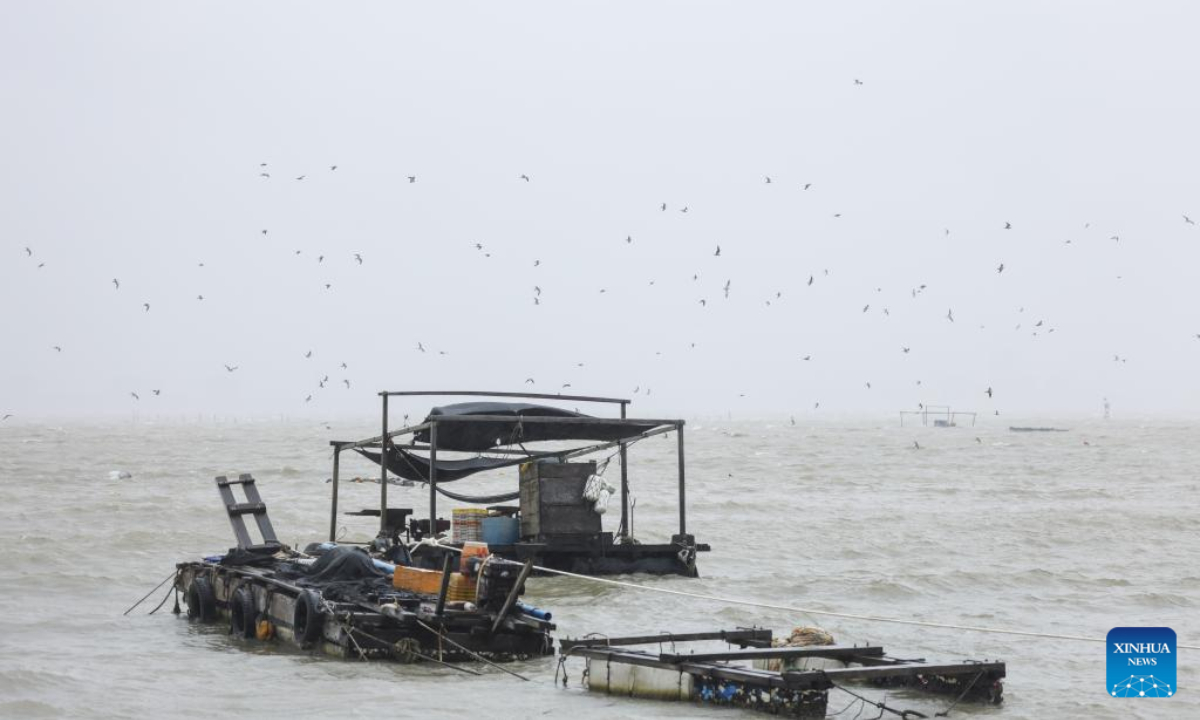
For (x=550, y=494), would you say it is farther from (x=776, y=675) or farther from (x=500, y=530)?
(x=776, y=675)

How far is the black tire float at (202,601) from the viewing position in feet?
57.4

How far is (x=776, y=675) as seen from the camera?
11234 millimetres

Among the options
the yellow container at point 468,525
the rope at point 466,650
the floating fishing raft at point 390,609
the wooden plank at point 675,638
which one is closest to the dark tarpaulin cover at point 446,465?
the yellow container at point 468,525

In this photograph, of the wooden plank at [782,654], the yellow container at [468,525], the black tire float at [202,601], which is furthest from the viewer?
the yellow container at [468,525]

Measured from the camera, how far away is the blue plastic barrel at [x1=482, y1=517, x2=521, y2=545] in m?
20.2

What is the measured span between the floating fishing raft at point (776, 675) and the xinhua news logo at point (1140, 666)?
1502 mm

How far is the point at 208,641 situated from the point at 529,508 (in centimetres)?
564

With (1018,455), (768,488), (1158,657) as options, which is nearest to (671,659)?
(1158,657)

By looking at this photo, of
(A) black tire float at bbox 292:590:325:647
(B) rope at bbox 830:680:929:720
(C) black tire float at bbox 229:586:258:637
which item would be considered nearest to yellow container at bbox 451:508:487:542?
(C) black tire float at bbox 229:586:258:637

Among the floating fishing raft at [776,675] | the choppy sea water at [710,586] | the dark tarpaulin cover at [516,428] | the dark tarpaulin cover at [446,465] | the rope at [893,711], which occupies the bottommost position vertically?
the choppy sea water at [710,586]

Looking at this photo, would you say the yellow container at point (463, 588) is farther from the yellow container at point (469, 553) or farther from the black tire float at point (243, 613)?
the black tire float at point (243, 613)

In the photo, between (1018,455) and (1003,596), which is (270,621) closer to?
(1003,596)

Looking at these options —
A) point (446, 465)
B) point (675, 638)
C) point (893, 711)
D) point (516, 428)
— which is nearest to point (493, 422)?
point (516, 428)

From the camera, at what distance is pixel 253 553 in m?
18.0
